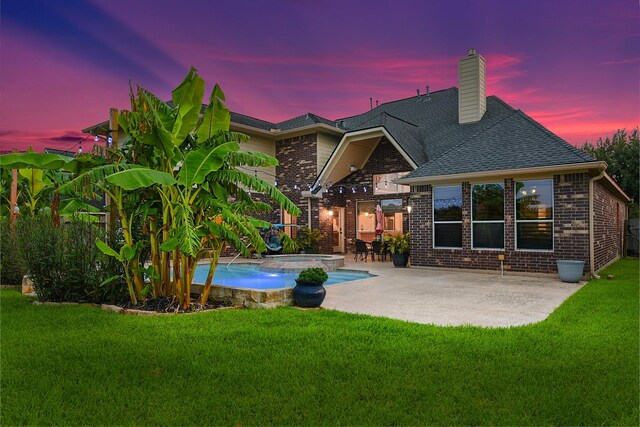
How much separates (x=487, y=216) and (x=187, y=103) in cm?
933

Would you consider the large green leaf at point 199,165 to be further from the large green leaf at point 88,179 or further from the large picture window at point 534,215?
the large picture window at point 534,215

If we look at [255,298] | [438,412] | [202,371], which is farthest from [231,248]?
[438,412]

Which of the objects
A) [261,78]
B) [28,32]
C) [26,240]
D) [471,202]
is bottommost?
[26,240]

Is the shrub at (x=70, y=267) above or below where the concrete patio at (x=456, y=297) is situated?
above

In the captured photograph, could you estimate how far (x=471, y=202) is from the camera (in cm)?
1255

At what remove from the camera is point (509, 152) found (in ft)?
40.4

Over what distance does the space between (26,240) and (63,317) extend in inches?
112

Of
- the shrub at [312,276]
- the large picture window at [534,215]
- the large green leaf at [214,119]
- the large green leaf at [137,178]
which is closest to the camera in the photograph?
the large green leaf at [137,178]

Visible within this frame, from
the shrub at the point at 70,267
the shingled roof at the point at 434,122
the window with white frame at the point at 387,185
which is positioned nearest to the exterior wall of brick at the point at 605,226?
the shingled roof at the point at 434,122

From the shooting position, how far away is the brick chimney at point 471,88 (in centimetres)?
1658

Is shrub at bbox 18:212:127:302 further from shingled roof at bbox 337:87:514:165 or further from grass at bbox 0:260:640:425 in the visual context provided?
shingled roof at bbox 337:87:514:165

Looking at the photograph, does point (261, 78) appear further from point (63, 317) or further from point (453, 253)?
point (63, 317)

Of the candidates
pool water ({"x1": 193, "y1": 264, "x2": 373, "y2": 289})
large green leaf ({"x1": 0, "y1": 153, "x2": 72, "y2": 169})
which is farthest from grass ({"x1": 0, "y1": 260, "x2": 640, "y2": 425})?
pool water ({"x1": 193, "y1": 264, "x2": 373, "y2": 289})

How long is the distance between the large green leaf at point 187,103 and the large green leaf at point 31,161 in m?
1.70
